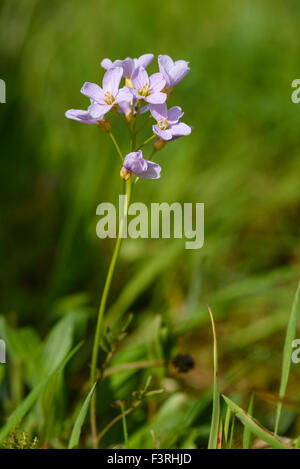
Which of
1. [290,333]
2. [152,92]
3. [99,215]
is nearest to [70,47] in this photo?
[99,215]

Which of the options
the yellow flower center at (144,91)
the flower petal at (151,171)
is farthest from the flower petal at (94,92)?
the flower petal at (151,171)

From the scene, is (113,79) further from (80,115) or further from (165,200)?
(165,200)

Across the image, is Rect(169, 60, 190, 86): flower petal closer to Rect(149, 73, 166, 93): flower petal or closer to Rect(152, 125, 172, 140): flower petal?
Rect(149, 73, 166, 93): flower petal

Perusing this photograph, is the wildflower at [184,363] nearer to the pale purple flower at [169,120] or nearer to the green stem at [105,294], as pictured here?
the green stem at [105,294]

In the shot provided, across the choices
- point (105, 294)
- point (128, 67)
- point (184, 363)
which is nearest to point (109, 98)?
point (128, 67)

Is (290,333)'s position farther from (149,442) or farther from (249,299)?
(249,299)

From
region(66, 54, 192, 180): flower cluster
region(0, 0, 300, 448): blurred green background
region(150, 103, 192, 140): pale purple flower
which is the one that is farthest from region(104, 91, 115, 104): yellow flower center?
region(0, 0, 300, 448): blurred green background
